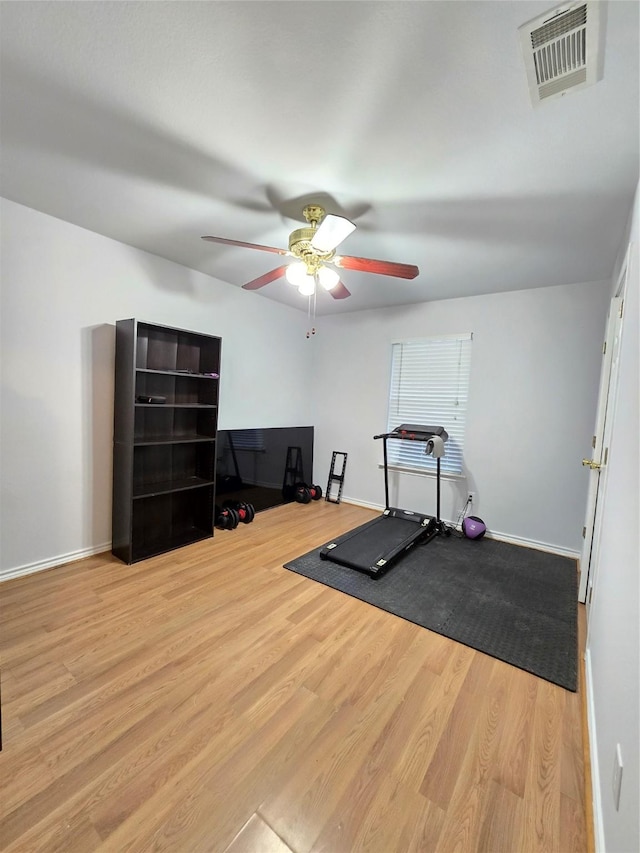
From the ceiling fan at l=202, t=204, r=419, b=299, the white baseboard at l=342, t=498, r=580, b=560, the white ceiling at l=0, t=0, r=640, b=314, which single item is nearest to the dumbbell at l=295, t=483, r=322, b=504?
the white baseboard at l=342, t=498, r=580, b=560

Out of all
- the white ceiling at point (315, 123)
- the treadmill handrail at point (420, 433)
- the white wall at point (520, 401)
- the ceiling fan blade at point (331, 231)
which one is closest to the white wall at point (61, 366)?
the white ceiling at point (315, 123)

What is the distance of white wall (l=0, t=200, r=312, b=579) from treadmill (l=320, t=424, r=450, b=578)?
Answer: 2.11 metres

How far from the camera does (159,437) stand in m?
3.36

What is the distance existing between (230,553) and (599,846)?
8.80 feet

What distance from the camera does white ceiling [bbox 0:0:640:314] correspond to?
1.21 metres

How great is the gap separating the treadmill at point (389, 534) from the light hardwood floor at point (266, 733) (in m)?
0.60

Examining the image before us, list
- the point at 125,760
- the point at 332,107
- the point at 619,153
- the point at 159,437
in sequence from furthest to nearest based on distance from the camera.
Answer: the point at 159,437 < the point at 619,153 < the point at 332,107 < the point at 125,760

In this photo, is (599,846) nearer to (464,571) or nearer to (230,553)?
(464,571)

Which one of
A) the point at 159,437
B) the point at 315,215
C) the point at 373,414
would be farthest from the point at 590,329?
the point at 159,437

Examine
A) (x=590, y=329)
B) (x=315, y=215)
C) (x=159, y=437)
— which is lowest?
(x=159, y=437)

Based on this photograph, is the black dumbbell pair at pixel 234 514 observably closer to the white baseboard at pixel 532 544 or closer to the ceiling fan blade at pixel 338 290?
the white baseboard at pixel 532 544

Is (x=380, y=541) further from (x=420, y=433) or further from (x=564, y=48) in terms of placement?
(x=564, y=48)

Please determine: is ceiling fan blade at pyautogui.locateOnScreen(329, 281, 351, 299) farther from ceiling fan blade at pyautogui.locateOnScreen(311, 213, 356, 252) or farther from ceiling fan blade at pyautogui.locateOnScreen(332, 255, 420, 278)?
ceiling fan blade at pyautogui.locateOnScreen(311, 213, 356, 252)

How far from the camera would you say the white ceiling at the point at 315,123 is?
121cm
